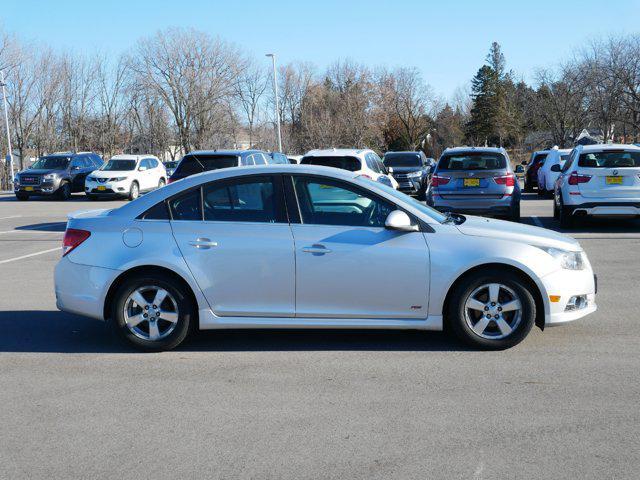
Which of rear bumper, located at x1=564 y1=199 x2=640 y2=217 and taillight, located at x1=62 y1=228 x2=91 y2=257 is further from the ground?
taillight, located at x1=62 y1=228 x2=91 y2=257

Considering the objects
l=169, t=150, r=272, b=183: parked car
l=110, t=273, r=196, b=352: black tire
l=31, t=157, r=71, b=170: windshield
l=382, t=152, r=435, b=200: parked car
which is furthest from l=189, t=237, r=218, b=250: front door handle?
l=31, t=157, r=71, b=170: windshield

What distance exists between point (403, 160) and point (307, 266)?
24129 mm

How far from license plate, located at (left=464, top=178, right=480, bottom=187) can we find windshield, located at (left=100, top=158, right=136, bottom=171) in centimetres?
1810

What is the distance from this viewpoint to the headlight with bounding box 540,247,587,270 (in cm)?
630

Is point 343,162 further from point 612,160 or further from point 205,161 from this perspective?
point 612,160

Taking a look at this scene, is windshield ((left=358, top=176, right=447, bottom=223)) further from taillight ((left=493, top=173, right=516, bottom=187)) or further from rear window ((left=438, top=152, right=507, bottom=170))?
rear window ((left=438, top=152, right=507, bottom=170))

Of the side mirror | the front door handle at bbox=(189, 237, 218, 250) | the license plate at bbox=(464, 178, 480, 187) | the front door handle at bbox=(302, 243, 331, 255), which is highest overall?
the license plate at bbox=(464, 178, 480, 187)

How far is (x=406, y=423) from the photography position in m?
4.68

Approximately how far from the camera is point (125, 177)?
95.1ft

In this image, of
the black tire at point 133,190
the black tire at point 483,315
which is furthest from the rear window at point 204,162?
the black tire at point 133,190

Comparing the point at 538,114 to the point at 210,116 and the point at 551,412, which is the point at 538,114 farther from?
the point at 551,412

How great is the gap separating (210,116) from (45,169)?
99.8ft

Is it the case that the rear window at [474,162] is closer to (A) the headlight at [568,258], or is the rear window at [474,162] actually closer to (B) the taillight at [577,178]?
(B) the taillight at [577,178]

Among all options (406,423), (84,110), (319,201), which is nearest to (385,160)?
(319,201)
